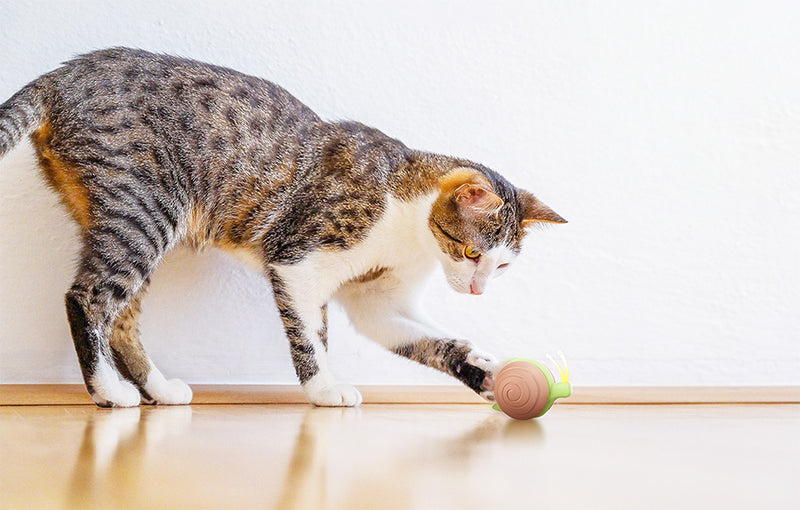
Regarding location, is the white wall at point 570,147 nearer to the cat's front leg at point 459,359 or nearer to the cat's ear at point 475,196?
the cat's front leg at point 459,359

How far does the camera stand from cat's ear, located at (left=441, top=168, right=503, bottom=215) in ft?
5.54

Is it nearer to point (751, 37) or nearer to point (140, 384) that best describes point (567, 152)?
point (751, 37)

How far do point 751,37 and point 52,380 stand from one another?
7.43 ft

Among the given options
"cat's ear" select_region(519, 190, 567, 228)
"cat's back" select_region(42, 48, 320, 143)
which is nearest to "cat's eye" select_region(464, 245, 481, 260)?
"cat's ear" select_region(519, 190, 567, 228)

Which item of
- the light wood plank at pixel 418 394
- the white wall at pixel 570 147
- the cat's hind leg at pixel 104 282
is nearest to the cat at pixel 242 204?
the cat's hind leg at pixel 104 282

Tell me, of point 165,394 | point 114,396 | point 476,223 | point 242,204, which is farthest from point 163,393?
point 476,223

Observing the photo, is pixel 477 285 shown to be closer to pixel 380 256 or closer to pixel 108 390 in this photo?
pixel 380 256

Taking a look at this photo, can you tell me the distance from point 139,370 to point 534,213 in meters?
1.00

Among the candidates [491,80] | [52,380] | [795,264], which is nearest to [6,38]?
[52,380]

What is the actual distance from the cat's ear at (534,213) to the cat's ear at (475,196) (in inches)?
5.1

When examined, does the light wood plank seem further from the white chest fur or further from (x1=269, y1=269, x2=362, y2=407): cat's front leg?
the white chest fur

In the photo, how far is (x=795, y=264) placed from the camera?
7.80 feet

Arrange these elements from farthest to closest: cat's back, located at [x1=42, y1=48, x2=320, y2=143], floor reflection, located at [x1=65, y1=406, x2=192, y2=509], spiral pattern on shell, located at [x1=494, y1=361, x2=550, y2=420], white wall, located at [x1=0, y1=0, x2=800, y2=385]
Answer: white wall, located at [x1=0, y1=0, x2=800, y2=385] < cat's back, located at [x1=42, y1=48, x2=320, y2=143] < spiral pattern on shell, located at [x1=494, y1=361, x2=550, y2=420] < floor reflection, located at [x1=65, y1=406, x2=192, y2=509]

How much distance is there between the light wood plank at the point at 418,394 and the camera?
5.79ft
